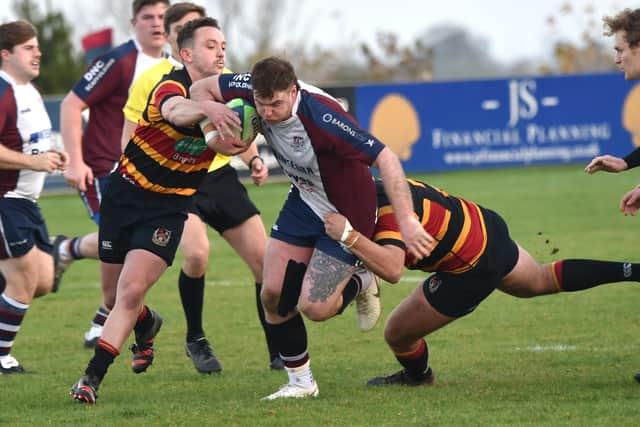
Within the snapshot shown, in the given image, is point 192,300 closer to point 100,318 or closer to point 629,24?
point 100,318

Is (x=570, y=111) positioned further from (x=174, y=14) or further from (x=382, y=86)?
(x=174, y=14)

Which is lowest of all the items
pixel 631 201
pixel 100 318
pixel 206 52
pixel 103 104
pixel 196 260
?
pixel 100 318

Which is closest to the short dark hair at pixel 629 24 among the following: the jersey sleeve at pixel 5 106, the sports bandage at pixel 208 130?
the sports bandage at pixel 208 130

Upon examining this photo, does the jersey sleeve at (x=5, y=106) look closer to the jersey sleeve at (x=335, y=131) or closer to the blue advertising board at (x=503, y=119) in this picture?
the jersey sleeve at (x=335, y=131)

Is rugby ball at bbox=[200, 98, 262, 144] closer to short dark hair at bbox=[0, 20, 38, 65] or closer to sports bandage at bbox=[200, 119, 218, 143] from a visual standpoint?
sports bandage at bbox=[200, 119, 218, 143]

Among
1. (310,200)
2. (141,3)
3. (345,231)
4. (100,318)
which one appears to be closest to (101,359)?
(310,200)

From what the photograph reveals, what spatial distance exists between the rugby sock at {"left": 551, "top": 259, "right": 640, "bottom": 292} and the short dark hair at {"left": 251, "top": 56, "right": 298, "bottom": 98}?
194cm

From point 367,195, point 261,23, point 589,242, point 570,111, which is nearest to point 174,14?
point 367,195

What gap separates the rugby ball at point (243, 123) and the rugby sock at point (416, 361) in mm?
1556

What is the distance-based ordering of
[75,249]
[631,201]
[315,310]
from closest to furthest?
[315,310], [631,201], [75,249]

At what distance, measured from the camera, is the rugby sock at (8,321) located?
25.7ft

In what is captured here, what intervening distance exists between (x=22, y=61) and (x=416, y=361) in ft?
10.6

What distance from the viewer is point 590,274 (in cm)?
672

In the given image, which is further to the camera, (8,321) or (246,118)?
(8,321)
